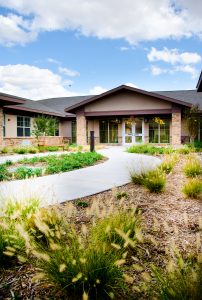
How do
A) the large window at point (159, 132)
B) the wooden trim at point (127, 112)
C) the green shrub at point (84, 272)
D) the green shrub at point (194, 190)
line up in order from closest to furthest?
the green shrub at point (84, 272) < the green shrub at point (194, 190) < the wooden trim at point (127, 112) < the large window at point (159, 132)

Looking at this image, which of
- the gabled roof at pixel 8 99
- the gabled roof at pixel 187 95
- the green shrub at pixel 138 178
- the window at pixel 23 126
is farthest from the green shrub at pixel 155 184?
the gabled roof at pixel 187 95

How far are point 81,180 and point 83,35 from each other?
20.9 metres

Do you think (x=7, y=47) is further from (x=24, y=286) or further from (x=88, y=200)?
(x=24, y=286)

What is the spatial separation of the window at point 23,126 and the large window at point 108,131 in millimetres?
6532

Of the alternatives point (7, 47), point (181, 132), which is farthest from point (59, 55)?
point (181, 132)

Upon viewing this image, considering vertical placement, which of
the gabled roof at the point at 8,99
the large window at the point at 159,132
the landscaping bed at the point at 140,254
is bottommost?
the landscaping bed at the point at 140,254

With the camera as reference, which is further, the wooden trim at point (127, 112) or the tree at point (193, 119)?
the wooden trim at point (127, 112)

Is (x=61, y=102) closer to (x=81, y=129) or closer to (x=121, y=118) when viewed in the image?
(x=81, y=129)

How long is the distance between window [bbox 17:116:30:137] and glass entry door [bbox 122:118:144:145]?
329 inches

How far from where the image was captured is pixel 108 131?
2609 centimetres

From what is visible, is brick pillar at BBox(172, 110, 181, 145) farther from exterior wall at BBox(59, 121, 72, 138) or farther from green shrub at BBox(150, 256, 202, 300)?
green shrub at BBox(150, 256, 202, 300)

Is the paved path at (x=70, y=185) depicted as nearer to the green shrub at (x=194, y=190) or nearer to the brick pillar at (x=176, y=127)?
the green shrub at (x=194, y=190)

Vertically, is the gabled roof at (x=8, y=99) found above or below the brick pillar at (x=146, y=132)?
above

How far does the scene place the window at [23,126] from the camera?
→ 23312 millimetres
